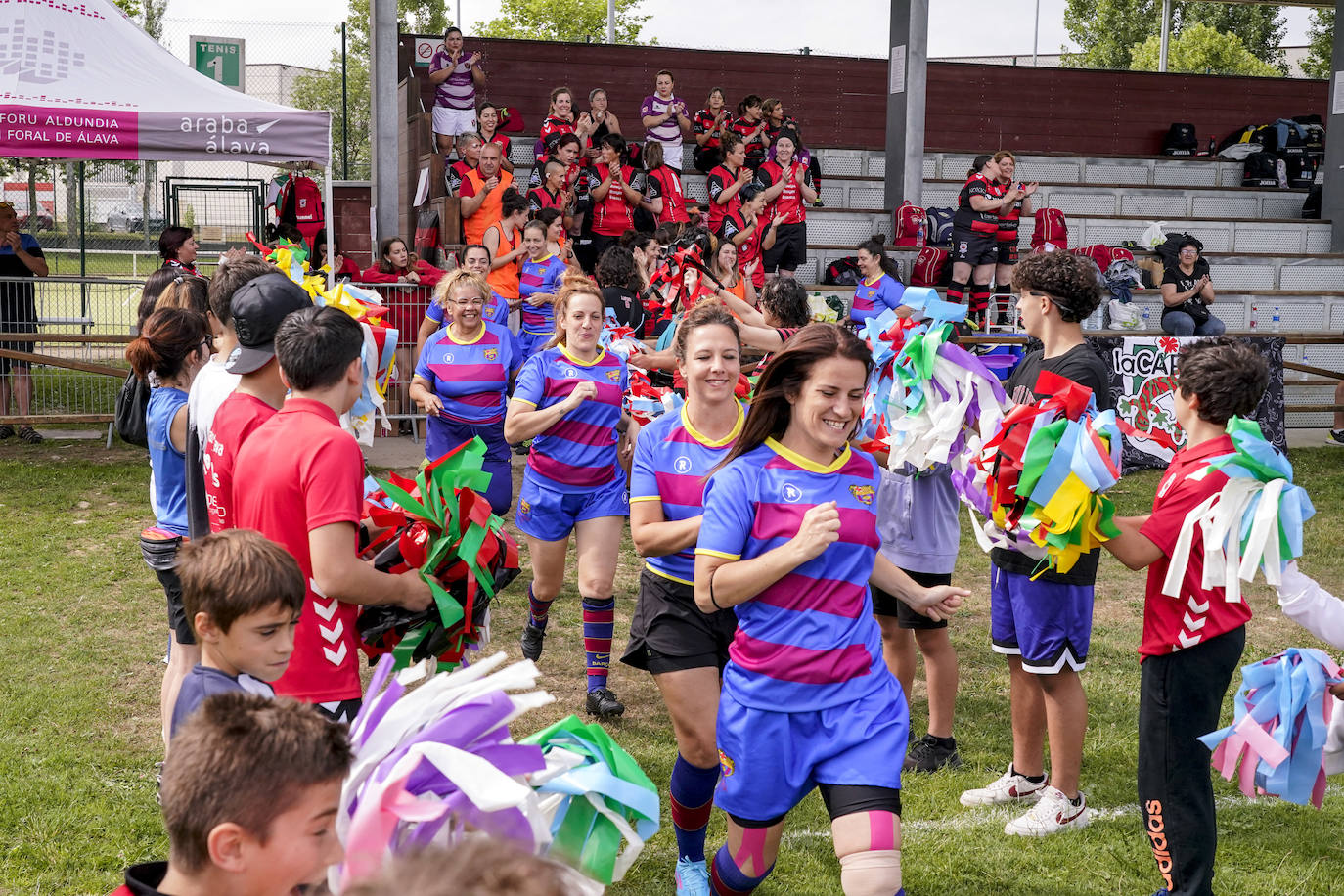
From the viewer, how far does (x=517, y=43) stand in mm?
19516

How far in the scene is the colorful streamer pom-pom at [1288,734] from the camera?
3490 millimetres

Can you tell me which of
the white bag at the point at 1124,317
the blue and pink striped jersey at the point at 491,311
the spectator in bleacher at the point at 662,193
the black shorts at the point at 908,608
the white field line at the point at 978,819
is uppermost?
the spectator in bleacher at the point at 662,193

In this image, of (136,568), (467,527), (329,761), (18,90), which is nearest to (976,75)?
(18,90)

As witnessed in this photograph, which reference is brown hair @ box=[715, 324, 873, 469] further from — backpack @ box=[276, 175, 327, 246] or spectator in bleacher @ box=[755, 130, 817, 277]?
backpack @ box=[276, 175, 327, 246]

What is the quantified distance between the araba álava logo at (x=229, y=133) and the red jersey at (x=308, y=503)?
22.7ft

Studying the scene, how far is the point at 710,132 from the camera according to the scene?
15266 millimetres

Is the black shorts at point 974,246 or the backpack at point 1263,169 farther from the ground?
the backpack at point 1263,169

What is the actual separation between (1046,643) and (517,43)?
56.9 ft

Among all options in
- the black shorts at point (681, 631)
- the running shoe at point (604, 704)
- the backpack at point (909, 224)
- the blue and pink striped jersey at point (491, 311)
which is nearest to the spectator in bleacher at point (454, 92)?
the backpack at point (909, 224)

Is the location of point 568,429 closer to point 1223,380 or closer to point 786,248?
point 1223,380

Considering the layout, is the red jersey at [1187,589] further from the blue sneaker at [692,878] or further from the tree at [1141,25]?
the tree at [1141,25]

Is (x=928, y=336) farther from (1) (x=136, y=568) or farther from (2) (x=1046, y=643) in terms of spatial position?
(1) (x=136, y=568)

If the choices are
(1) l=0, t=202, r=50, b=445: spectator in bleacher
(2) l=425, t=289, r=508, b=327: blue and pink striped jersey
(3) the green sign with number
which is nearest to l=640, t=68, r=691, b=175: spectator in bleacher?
(3) the green sign with number

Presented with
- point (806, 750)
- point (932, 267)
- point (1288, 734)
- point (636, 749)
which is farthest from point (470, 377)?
point (932, 267)
